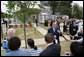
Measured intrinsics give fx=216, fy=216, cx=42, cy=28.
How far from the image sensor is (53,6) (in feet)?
209

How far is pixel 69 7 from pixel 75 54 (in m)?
60.7

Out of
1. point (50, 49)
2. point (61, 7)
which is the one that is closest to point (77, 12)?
point (61, 7)

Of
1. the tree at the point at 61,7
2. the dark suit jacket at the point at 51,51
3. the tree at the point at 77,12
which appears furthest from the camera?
the tree at the point at 77,12

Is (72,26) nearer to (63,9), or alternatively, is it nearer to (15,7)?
(15,7)

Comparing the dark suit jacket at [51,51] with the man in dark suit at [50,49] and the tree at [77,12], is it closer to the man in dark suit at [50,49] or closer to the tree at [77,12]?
the man in dark suit at [50,49]

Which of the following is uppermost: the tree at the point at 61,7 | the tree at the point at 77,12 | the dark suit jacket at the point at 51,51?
the dark suit jacket at the point at 51,51

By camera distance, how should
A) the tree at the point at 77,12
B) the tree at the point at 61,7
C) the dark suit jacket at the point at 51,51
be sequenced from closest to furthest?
the dark suit jacket at the point at 51,51 → the tree at the point at 61,7 → the tree at the point at 77,12

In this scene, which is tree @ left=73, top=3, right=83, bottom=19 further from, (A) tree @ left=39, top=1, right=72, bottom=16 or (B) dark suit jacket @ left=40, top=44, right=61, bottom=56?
(B) dark suit jacket @ left=40, top=44, right=61, bottom=56

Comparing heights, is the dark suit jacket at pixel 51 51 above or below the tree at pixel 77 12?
above

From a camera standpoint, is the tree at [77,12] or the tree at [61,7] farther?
the tree at [77,12]

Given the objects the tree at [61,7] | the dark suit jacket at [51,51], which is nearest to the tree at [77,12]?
the tree at [61,7]

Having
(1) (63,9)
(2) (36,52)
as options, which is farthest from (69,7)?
(2) (36,52)

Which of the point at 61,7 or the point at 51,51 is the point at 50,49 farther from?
the point at 61,7

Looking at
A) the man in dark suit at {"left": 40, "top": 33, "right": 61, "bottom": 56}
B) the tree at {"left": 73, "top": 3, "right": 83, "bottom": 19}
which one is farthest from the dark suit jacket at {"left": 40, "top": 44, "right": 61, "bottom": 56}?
the tree at {"left": 73, "top": 3, "right": 83, "bottom": 19}
